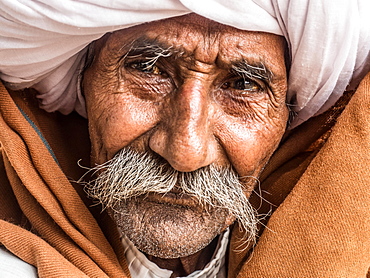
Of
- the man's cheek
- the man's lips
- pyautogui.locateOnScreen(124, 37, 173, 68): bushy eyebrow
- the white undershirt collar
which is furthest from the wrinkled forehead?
the white undershirt collar

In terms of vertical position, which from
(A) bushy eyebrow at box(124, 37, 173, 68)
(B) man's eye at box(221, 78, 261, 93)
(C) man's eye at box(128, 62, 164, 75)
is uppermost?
(A) bushy eyebrow at box(124, 37, 173, 68)

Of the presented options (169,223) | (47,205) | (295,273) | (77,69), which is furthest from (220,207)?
(77,69)

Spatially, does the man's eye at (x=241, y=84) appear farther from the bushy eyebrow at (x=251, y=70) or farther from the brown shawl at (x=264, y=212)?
the brown shawl at (x=264, y=212)

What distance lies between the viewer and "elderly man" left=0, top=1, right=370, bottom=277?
1587mm

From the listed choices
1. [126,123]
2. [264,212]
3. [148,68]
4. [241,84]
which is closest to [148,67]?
[148,68]

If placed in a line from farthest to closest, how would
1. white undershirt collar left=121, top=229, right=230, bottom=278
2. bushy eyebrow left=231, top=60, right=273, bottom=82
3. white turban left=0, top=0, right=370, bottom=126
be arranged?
white undershirt collar left=121, top=229, right=230, bottom=278, bushy eyebrow left=231, top=60, right=273, bottom=82, white turban left=0, top=0, right=370, bottom=126

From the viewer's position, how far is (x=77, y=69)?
6.04 feet

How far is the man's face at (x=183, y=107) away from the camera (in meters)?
1.60

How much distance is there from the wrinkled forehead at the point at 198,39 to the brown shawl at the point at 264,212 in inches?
15.3

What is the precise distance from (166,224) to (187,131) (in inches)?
11.1

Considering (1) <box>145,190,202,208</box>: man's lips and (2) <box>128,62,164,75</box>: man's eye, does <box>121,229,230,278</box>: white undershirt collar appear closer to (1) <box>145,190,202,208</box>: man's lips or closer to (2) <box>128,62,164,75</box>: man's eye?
(1) <box>145,190,202,208</box>: man's lips

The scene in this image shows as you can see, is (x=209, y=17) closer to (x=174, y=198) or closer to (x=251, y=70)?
(x=251, y=70)

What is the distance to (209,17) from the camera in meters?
1.54

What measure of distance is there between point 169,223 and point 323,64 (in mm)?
631
